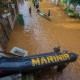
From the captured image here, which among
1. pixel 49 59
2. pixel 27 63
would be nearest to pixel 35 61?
pixel 27 63

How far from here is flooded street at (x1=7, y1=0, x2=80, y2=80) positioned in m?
5.53

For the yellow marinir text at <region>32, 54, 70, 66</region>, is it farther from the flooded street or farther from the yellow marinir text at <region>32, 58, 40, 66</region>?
the flooded street

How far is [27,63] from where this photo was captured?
4.55 meters

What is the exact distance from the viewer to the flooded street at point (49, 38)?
18.1 ft

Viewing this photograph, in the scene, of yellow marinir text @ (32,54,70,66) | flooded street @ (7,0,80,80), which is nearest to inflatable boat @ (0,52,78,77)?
yellow marinir text @ (32,54,70,66)

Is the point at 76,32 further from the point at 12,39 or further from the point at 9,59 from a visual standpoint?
the point at 9,59

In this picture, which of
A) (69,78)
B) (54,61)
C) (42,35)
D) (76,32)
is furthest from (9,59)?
(76,32)

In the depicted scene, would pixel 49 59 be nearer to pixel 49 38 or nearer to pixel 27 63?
pixel 27 63

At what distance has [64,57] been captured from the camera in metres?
4.98

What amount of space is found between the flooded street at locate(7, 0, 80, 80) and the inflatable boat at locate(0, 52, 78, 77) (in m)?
0.82

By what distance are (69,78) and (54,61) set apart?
1.07 meters

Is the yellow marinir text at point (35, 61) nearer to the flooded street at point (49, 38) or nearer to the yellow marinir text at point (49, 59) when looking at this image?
the yellow marinir text at point (49, 59)

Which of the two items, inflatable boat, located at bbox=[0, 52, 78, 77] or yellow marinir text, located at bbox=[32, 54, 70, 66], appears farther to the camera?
yellow marinir text, located at bbox=[32, 54, 70, 66]

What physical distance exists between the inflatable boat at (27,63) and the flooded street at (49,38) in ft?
2.70
